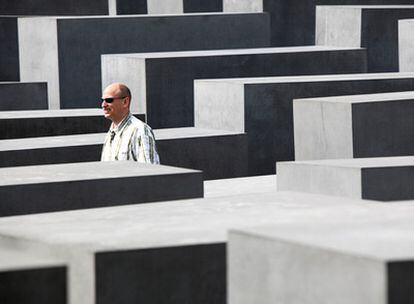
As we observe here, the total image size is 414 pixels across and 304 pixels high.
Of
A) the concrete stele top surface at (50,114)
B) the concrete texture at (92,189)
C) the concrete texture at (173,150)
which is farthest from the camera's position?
the concrete stele top surface at (50,114)

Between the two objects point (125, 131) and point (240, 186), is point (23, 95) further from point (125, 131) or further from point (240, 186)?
point (125, 131)

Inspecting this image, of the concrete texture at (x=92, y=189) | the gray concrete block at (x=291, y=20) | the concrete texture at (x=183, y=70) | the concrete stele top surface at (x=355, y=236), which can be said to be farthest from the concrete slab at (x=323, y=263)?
the gray concrete block at (x=291, y=20)

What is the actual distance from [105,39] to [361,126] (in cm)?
700

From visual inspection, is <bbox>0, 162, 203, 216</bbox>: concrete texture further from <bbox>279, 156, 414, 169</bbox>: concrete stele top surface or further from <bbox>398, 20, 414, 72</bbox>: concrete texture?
<bbox>398, 20, 414, 72</bbox>: concrete texture

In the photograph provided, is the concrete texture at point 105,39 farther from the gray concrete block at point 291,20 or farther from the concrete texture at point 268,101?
the concrete texture at point 268,101

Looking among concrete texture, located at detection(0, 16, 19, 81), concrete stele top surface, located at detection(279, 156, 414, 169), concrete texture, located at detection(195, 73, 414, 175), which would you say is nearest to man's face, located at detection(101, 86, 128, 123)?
concrete stele top surface, located at detection(279, 156, 414, 169)

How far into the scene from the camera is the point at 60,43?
16.5 m

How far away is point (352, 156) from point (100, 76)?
23.4ft

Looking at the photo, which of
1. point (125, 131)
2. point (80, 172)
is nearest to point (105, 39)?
point (125, 131)

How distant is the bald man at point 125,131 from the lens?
770 cm

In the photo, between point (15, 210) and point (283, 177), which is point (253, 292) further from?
point (283, 177)

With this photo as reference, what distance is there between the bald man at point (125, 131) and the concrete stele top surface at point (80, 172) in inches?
6.2

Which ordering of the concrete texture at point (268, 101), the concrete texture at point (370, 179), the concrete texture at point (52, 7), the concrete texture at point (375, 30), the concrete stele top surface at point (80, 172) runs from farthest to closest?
the concrete texture at point (52, 7) → the concrete texture at point (375, 30) → the concrete texture at point (268, 101) → the concrete texture at point (370, 179) → the concrete stele top surface at point (80, 172)

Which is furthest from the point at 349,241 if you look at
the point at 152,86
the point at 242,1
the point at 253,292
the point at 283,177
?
the point at 242,1
